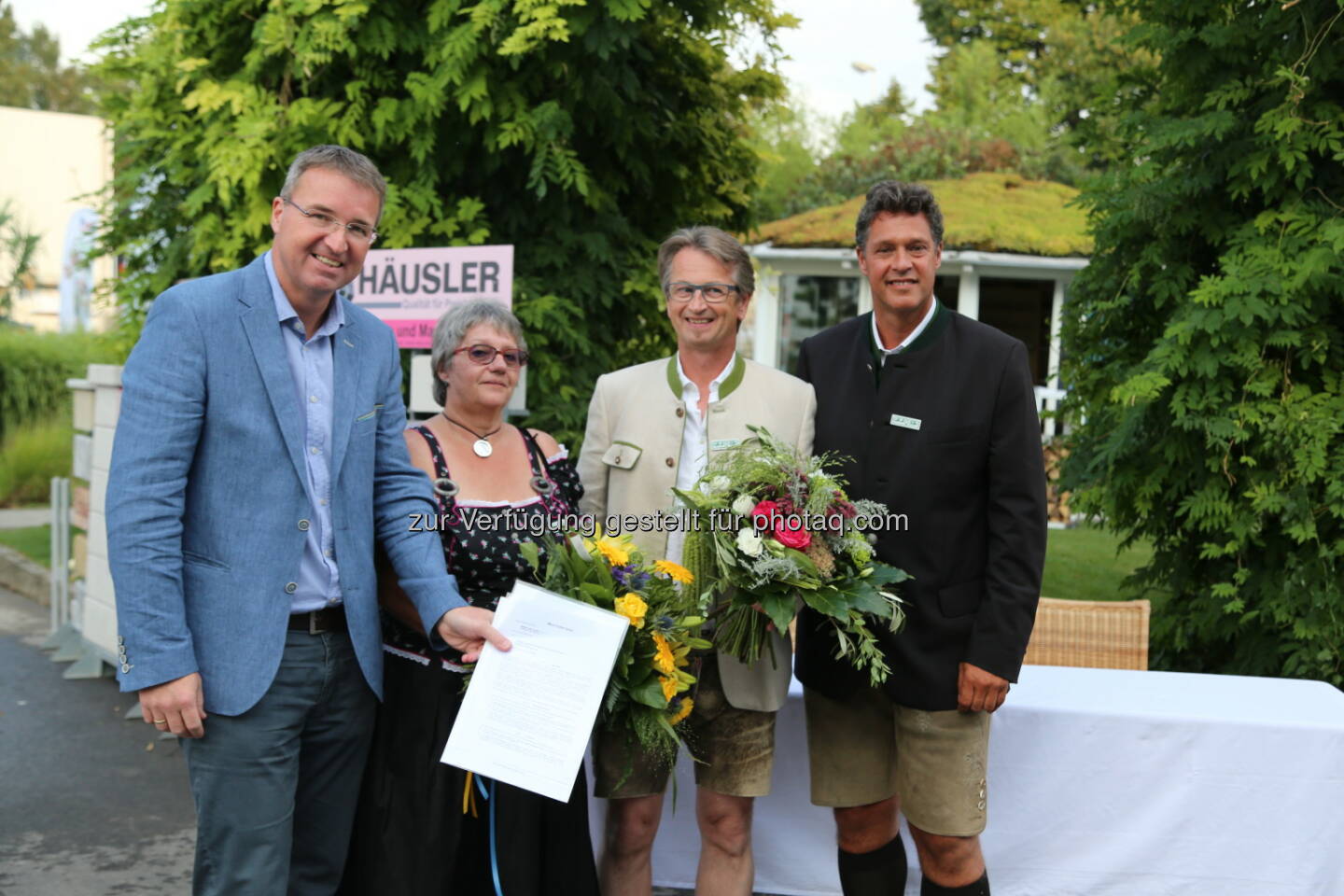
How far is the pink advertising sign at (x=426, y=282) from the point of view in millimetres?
4969

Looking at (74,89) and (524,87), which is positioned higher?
(74,89)

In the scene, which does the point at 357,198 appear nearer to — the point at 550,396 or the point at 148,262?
the point at 550,396

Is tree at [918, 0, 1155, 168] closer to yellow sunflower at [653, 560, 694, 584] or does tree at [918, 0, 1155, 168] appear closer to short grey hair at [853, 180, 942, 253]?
short grey hair at [853, 180, 942, 253]

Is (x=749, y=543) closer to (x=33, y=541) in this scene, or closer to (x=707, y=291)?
(x=707, y=291)

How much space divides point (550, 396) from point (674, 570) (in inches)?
130

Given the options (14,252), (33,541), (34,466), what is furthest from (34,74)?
(33,541)

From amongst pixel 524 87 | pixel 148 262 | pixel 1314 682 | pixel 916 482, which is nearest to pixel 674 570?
pixel 916 482

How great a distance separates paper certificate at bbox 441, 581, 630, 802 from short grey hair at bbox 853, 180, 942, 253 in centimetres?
135

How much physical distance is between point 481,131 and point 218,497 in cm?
396

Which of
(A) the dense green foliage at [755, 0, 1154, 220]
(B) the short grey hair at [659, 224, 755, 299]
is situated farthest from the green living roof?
(B) the short grey hair at [659, 224, 755, 299]

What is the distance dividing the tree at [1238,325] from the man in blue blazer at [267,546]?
331 cm

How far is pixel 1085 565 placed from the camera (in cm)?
929

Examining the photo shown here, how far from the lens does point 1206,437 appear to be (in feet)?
15.1

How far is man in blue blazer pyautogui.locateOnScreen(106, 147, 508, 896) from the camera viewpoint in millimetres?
2334
